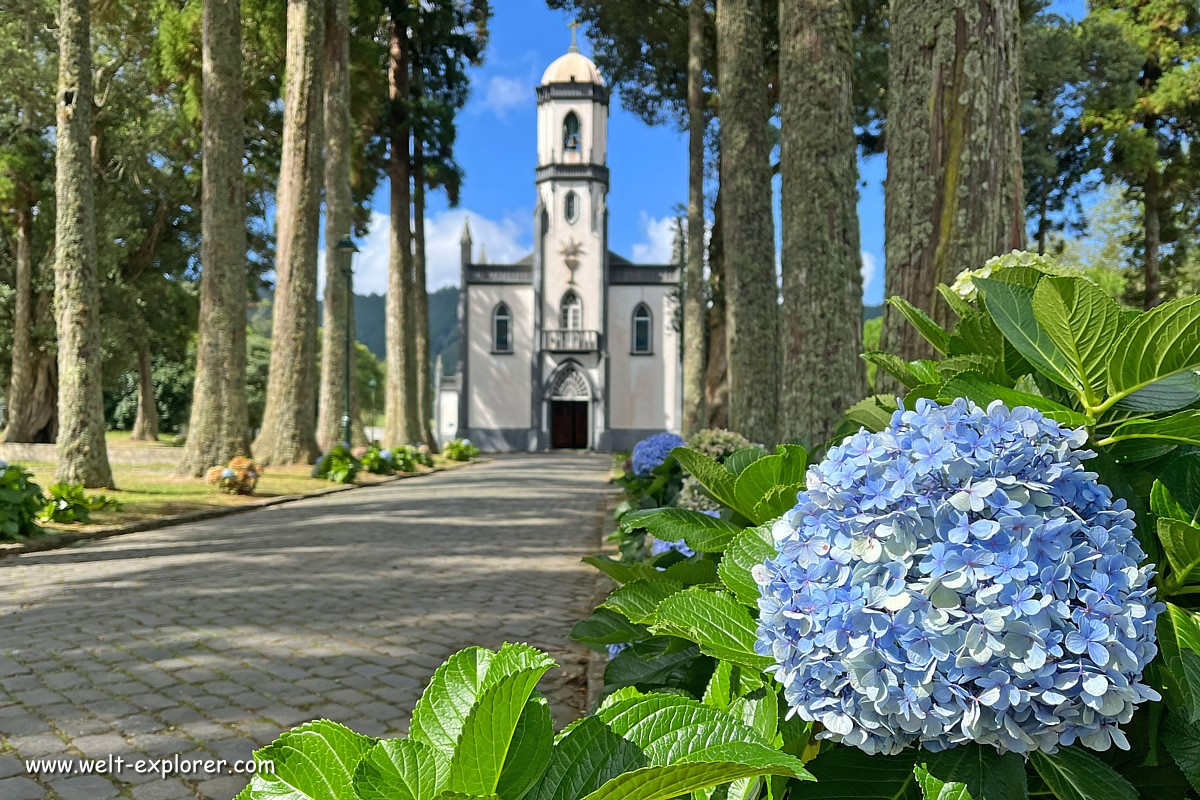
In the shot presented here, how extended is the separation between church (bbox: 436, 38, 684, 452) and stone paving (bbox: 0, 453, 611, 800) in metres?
36.3

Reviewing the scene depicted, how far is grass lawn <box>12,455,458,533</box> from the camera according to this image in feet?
36.8

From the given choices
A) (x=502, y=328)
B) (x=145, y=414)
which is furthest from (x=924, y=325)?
(x=502, y=328)

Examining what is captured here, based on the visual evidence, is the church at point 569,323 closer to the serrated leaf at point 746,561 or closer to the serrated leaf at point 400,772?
the serrated leaf at point 746,561

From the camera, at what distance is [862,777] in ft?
4.65

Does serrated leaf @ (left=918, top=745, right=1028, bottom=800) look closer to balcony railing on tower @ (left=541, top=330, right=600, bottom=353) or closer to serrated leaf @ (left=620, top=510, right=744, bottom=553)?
serrated leaf @ (left=620, top=510, right=744, bottom=553)

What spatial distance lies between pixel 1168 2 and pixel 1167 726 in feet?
92.1

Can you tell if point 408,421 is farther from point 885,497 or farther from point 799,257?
point 885,497

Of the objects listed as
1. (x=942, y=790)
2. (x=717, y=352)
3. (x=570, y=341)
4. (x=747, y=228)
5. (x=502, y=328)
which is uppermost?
(x=502, y=328)

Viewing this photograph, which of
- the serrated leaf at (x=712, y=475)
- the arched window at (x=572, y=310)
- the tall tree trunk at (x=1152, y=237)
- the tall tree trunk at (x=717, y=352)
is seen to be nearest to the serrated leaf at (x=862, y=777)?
the serrated leaf at (x=712, y=475)

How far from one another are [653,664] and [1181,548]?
1.22 m

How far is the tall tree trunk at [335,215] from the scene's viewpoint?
20.5 meters

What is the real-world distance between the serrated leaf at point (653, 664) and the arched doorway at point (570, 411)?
4506cm

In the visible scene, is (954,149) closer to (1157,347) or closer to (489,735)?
(1157,347)

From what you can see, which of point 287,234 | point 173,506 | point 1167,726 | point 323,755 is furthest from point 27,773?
point 287,234
